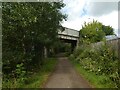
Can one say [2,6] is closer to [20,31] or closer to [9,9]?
[9,9]

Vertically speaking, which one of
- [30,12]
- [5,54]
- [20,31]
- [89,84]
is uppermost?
[30,12]

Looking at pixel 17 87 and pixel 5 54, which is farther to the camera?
pixel 5 54

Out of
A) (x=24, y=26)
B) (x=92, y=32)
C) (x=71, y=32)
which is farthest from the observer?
(x=71, y=32)

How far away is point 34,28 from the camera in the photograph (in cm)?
2234

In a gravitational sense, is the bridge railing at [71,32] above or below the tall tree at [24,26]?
above

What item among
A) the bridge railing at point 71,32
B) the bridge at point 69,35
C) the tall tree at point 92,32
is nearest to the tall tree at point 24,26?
the bridge at point 69,35

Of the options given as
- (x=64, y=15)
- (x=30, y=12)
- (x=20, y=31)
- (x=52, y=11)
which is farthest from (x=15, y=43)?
(x=64, y=15)

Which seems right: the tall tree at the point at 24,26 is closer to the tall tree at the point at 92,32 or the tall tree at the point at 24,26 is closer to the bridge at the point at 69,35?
the bridge at the point at 69,35

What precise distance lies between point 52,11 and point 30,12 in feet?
10.0

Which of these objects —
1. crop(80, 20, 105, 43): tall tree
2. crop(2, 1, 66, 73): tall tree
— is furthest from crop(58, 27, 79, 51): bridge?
crop(2, 1, 66, 73): tall tree

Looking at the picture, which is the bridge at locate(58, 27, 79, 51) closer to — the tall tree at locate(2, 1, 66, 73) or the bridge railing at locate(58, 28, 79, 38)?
the bridge railing at locate(58, 28, 79, 38)

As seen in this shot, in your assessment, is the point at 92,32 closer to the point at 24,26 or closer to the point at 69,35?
the point at 69,35

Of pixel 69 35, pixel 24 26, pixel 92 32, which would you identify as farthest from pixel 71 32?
pixel 24 26

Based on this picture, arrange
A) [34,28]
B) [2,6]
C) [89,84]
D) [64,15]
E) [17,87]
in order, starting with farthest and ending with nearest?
[64,15] → [34,28] → [2,6] → [89,84] → [17,87]
